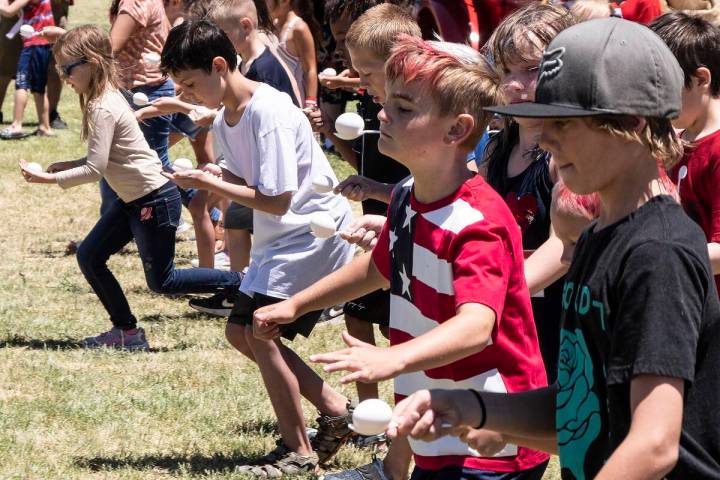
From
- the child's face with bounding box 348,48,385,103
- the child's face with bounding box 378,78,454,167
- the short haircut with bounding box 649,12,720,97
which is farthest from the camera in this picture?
the child's face with bounding box 348,48,385,103

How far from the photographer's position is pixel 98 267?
20.7ft

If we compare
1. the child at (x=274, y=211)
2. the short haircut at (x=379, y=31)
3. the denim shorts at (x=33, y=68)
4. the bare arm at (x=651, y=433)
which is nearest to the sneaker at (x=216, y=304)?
the child at (x=274, y=211)

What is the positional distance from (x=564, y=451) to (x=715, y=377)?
0.33 metres

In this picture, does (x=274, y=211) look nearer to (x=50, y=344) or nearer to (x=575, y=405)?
(x=50, y=344)

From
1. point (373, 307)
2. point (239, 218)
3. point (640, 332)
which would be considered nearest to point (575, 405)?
point (640, 332)

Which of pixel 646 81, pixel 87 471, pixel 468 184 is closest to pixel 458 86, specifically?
pixel 468 184

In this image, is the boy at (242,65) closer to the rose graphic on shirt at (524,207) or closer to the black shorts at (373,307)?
the black shorts at (373,307)

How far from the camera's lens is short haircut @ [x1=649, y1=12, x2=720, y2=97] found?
3215mm

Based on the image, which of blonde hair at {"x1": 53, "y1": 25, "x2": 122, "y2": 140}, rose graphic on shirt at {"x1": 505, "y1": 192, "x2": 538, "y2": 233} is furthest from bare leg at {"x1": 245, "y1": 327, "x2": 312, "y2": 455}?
blonde hair at {"x1": 53, "y1": 25, "x2": 122, "y2": 140}

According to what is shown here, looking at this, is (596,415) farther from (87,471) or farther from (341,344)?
(341,344)

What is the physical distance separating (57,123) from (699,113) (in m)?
11.2

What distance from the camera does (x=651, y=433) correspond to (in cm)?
176

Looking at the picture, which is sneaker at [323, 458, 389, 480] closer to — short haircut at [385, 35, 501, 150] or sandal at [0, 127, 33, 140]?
short haircut at [385, 35, 501, 150]

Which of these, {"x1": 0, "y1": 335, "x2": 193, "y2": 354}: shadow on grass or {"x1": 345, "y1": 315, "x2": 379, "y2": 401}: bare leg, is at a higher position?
{"x1": 345, "y1": 315, "x2": 379, "y2": 401}: bare leg
